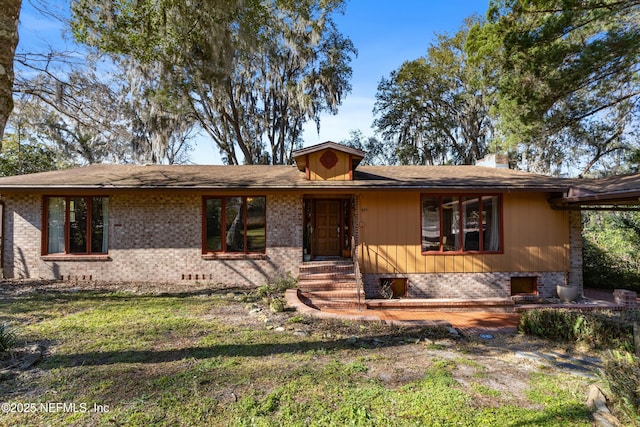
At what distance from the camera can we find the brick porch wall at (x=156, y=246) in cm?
939

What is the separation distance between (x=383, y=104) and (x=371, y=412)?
78.7ft

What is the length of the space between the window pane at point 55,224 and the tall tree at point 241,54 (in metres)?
5.75

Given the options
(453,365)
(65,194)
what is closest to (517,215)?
(453,365)

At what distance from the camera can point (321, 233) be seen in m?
11.1

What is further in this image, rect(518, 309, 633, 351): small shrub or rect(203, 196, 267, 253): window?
rect(203, 196, 267, 253): window

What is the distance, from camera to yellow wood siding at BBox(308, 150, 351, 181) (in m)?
9.75

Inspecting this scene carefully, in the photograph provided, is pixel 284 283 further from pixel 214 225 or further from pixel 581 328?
pixel 581 328

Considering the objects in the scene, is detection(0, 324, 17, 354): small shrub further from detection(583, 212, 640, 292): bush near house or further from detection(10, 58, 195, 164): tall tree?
detection(583, 212, 640, 292): bush near house

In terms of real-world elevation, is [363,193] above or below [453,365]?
above

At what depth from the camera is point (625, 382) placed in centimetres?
324

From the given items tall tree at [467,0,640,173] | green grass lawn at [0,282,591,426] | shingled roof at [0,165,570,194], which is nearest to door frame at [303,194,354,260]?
shingled roof at [0,165,570,194]

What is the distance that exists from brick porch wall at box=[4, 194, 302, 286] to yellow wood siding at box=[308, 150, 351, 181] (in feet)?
2.98

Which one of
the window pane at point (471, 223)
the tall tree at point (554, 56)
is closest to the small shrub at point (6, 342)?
the window pane at point (471, 223)

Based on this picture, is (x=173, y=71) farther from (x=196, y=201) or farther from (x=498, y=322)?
(x=498, y=322)
